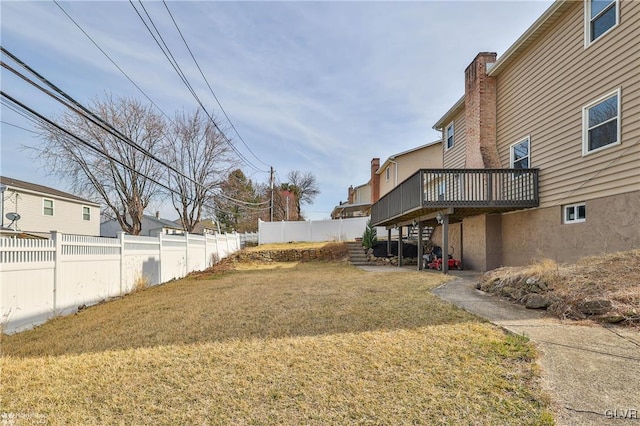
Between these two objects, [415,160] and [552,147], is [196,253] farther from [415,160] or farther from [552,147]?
[415,160]

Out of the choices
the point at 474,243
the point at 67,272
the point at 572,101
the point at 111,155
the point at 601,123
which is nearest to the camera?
the point at 67,272

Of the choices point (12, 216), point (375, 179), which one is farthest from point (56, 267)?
point (375, 179)

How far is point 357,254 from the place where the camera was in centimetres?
1845

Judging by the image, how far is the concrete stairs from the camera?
17266mm

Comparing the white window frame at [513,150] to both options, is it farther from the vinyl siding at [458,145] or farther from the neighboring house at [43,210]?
the neighboring house at [43,210]

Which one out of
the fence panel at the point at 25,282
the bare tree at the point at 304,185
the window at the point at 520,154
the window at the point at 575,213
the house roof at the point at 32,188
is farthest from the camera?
the bare tree at the point at 304,185

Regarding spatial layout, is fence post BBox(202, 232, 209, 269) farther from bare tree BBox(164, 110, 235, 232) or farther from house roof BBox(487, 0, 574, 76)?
house roof BBox(487, 0, 574, 76)

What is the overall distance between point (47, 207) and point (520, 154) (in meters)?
24.5

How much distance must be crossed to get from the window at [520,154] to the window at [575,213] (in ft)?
6.82

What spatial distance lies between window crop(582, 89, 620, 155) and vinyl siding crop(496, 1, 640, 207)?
0.13 metres

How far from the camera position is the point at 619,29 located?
24.0 ft

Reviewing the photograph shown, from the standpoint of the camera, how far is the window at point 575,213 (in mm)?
8317

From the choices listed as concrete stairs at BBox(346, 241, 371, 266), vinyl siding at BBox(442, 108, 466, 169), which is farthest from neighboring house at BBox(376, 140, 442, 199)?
vinyl siding at BBox(442, 108, 466, 169)

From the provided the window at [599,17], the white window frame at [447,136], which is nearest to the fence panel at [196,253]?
the white window frame at [447,136]
